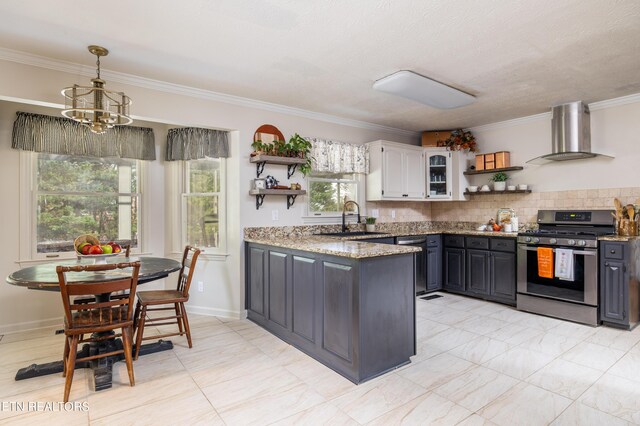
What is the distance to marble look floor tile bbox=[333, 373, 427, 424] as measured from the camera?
206cm

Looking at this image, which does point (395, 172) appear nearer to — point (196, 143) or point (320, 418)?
point (196, 143)

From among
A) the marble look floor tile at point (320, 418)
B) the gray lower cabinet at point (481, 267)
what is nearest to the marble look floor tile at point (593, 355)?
the gray lower cabinet at point (481, 267)

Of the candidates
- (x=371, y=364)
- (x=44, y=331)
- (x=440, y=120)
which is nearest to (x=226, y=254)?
(x=44, y=331)

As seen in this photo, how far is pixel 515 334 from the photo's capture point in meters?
3.32

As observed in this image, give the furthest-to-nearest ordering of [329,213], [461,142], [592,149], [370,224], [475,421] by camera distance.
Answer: [461,142] < [370,224] < [329,213] < [592,149] < [475,421]

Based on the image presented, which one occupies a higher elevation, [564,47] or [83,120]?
[564,47]

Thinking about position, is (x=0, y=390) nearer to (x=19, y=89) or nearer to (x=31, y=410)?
(x=31, y=410)

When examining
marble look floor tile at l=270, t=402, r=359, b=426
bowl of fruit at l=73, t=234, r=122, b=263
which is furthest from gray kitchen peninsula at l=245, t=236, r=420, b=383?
bowl of fruit at l=73, t=234, r=122, b=263

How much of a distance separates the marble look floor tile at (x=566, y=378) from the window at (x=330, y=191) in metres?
2.84

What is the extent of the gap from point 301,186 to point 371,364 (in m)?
2.40

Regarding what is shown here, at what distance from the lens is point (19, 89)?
2.78 meters

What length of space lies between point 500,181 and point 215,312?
4176mm

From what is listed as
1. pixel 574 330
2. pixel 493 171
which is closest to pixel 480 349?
pixel 574 330

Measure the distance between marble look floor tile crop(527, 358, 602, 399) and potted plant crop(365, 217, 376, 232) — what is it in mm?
2675
